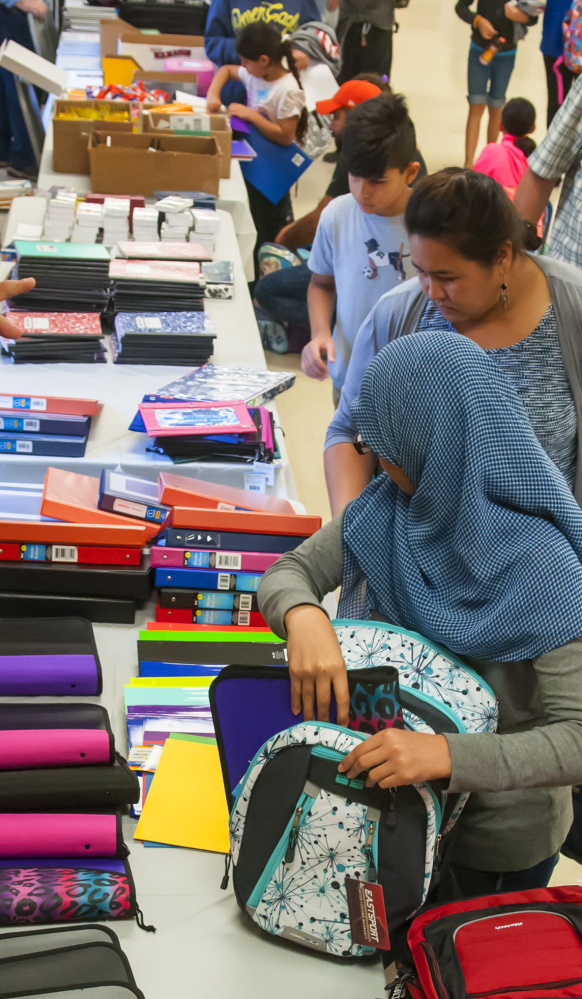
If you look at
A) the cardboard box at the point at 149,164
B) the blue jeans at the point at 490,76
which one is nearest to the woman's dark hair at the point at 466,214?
the cardboard box at the point at 149,164

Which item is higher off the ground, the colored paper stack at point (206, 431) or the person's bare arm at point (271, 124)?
the person's bare arm at point (271, 124)

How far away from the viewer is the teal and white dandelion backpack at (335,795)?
104 cm

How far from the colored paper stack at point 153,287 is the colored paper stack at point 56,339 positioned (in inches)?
5.0

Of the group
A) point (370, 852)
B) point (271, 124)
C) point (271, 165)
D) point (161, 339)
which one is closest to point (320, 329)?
point (161, 339)

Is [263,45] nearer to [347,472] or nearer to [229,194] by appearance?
[229,194]

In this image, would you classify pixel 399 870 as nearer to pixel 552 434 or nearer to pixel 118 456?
pixel 552 434

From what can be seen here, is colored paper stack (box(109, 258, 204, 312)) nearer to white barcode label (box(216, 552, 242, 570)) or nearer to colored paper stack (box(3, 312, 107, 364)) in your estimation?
colored paper stack (box(3, 312, 107, 364))

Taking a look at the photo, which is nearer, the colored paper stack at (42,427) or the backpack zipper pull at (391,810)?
the backpack zipper pull at (391,810)

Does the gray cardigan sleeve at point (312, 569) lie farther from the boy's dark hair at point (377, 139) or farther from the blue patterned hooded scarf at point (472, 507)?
the boy's dark hair at point (377, 139)

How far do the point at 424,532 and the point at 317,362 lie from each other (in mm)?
1340

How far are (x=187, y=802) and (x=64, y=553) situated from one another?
60cm

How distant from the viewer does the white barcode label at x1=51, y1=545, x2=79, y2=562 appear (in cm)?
178

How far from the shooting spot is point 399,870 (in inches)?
41.6

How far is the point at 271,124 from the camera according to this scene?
4516 mm
